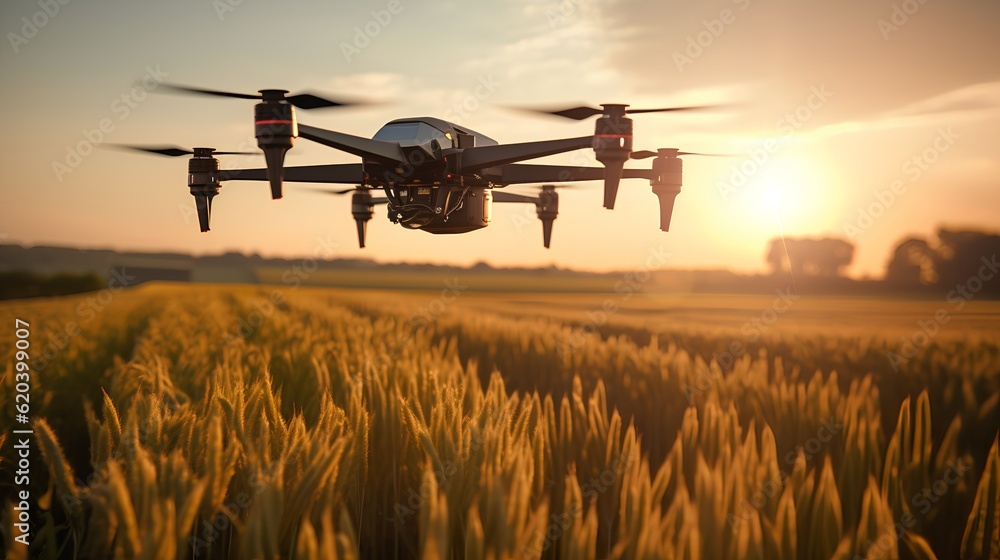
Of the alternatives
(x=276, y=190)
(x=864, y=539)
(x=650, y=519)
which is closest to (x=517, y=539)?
(x=650, y=519)

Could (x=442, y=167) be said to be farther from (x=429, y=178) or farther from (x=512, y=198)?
(x=512, y=198)

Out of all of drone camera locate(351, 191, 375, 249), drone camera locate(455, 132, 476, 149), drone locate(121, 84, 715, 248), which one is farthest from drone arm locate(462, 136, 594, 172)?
drone camera locate(351, 191, 375, 249)

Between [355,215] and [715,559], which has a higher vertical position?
[355,215]

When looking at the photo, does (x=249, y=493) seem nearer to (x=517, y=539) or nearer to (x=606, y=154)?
(x=517, y=539)

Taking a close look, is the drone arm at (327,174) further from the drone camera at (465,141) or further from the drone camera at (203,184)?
the drone camera at (465,141)

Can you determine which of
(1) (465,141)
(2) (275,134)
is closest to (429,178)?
(1) (465,141)

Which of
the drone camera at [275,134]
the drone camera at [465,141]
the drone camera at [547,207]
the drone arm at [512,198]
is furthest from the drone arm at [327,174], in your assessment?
the drone camera at [547,207]
